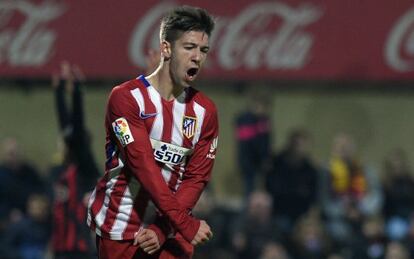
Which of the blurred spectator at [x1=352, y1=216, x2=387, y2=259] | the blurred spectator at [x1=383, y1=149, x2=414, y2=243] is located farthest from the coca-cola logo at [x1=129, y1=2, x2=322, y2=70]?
the blurred spectator at [x1=352, y1=216, x2=387, y2=259]

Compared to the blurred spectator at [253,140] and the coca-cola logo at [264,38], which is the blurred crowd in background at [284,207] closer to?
the blurred spectator at [253,140]

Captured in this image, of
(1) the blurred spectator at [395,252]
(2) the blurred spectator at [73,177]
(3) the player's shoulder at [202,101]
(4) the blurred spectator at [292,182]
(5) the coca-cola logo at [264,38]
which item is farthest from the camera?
(5) the coca-cola logo at [264,38]

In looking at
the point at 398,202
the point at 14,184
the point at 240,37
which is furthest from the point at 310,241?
the point at 14,184

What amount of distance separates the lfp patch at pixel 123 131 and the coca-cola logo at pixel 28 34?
8.30m

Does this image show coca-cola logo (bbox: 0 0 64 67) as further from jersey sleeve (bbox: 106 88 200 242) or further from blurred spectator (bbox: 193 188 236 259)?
jersey sleeve (bbox: 106 88 200 242)

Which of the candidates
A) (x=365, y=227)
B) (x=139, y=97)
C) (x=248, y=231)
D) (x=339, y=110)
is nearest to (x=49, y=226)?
(x=248, y=231)

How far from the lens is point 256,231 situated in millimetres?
10883

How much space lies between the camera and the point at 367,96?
42.9 ft

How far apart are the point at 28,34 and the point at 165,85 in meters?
8.41

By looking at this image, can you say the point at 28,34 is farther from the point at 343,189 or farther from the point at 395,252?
the point at 395,252

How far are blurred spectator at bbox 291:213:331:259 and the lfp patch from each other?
6006 millimetres

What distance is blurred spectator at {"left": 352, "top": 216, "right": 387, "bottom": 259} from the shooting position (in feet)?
34.6

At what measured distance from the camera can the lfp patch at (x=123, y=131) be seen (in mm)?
5031

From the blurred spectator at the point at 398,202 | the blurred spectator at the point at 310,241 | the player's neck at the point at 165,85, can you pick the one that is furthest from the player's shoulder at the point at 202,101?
the blurred spectator at the point at 398,202
